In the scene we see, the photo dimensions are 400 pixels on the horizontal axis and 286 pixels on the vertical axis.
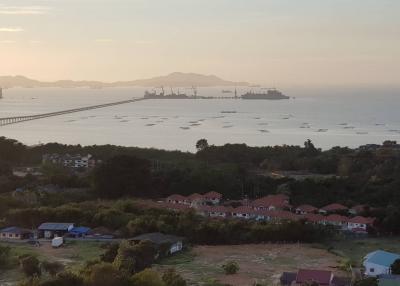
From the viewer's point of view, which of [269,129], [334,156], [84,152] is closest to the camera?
[334,156]

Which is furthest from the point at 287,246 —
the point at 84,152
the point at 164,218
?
the point at 84,152

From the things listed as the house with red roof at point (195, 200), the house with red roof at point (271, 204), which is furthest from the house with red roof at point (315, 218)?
the house with red roof at point (195, 200)

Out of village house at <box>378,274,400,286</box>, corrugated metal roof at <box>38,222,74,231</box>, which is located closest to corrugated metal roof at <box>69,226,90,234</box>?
corrugated metal roof at <box>38,222,74,231</box>

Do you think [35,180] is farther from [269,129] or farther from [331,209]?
[269,129]

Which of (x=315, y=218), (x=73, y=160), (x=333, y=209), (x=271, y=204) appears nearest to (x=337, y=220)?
(x=315, y=218)

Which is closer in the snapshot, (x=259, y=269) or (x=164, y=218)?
(x=259, y=269)

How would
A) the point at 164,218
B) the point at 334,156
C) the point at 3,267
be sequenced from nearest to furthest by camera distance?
1. the point at 3,267
2. the point at 164,218
3. the point at 334,156

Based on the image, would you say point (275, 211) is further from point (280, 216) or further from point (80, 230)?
point (80, 230)
